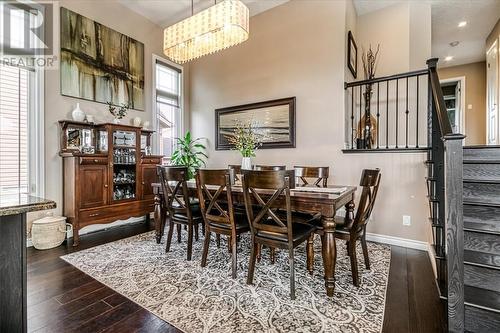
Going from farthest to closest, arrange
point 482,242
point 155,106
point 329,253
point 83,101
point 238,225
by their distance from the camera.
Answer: point 155,106, point 83,101, point 238,225, point 329,253, point 482,242

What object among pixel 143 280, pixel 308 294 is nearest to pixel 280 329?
pixel 308 294

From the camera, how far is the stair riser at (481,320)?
1.39m

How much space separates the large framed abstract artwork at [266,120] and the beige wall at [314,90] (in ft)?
0.36

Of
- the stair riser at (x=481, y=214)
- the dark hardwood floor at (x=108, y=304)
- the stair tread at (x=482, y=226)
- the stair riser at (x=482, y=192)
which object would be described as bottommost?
the dark hardwood floor at (x=108, y=304)

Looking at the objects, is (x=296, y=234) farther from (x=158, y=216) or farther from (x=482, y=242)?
(x=158, y=216)

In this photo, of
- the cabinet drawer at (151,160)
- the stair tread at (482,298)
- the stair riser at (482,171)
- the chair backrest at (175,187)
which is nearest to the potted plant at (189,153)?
the cabinet drawer at (151,160)

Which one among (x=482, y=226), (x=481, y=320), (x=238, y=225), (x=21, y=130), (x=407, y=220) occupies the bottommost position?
(x=481, y=320)

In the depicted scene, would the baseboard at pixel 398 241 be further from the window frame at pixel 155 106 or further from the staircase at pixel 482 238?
the window frame at pixel 155 106

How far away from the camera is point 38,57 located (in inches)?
124

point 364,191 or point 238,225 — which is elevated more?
point 364,191

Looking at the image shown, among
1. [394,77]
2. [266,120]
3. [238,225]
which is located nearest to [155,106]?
[266,120]

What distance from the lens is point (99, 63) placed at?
12.4 feet

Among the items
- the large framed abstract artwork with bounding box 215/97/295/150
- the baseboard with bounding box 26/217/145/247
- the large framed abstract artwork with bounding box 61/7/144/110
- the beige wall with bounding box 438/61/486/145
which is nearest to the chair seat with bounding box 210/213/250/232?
the large framed abstract artwork with bounding box 215/97/295/150

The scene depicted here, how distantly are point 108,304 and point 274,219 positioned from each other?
1364 millimetres
